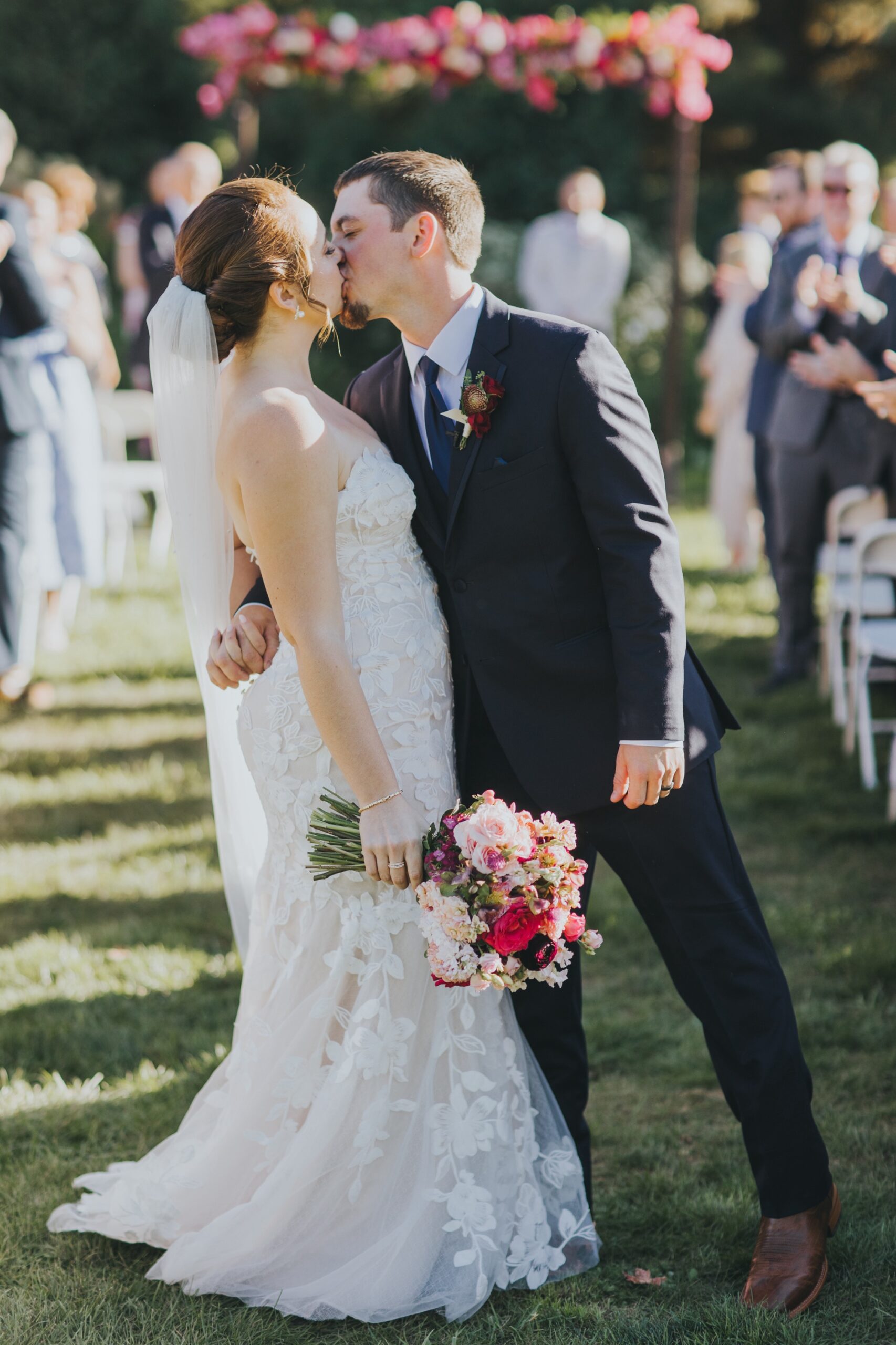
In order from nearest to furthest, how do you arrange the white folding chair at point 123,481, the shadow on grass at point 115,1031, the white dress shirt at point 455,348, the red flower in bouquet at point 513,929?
the red flower in bouquet at point 513,929
the white dress shirt at point 455,348
the shadow on grass at point 115,1031
the white folding chair at point 123,481

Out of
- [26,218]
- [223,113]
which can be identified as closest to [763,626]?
[26,218]

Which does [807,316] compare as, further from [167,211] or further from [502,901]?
[502,901]

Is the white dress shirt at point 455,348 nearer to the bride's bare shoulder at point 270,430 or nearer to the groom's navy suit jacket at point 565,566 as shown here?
the groom's navy suit jacket at point 565,566

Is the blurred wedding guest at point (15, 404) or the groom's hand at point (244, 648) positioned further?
the blurred wedding guest at point (15, 404)

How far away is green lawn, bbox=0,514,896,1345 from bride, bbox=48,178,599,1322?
0.35ft

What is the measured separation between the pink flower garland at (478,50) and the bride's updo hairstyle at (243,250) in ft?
28.5

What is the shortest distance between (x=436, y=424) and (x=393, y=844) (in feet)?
2.93

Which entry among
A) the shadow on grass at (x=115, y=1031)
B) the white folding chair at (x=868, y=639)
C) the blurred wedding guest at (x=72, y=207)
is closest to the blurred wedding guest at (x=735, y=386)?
the white folding chair at (x=868, y=639)

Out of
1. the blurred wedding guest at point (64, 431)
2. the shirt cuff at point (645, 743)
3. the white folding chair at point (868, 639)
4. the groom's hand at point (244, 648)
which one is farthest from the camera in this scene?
the blurred wedding guest at point (64, 431)

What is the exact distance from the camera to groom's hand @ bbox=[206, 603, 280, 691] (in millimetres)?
3002

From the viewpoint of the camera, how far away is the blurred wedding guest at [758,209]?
33.6ft

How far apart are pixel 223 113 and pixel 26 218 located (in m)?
14.4

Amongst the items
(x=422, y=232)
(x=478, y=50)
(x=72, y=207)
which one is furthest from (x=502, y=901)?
(x=478, y=50)

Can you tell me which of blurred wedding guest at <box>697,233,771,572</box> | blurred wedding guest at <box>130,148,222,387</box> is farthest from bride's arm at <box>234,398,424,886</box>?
blurred wedding guest at <box>697,233,771,572</box>
